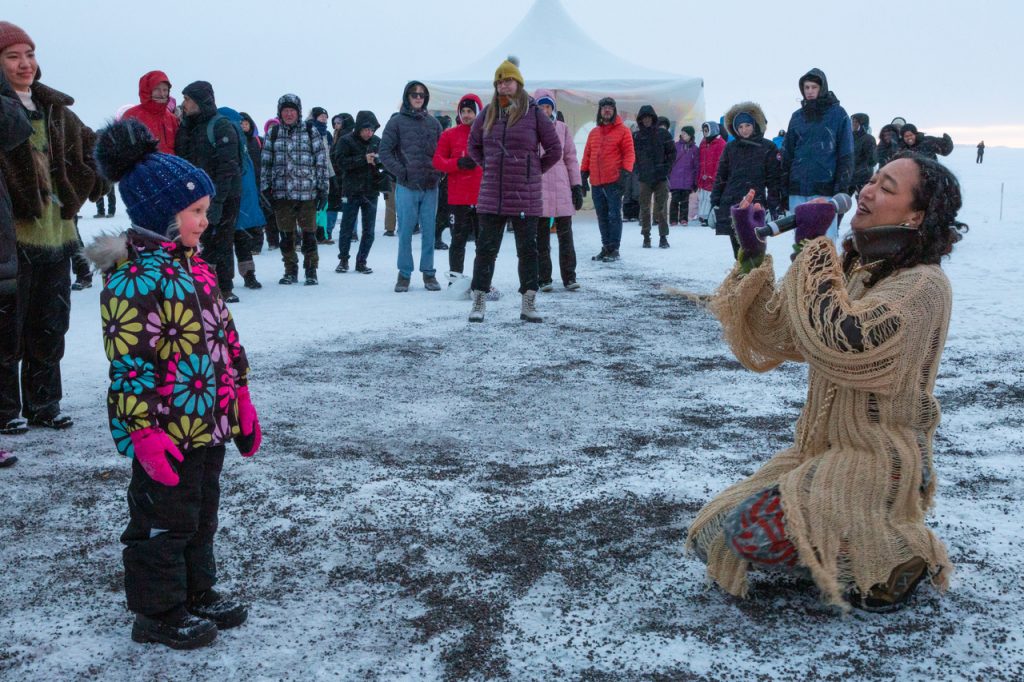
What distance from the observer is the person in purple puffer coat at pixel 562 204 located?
813 centimetres

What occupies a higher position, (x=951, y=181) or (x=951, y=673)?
(x=951, y=181)

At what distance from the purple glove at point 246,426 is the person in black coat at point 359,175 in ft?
23.9

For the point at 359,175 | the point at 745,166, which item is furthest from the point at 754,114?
the point at 359,175

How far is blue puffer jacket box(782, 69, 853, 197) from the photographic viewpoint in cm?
751

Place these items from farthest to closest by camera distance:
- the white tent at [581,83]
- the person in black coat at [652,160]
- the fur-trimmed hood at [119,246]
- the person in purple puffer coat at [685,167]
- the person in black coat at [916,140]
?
1. the white tent at [581,83]
2. the person in purple puffer coat at [685,167]
3. the person in black coat at [652,160]
4. the person in black coat at [916,140]
5. the fur-trimmed hood at [119,246]

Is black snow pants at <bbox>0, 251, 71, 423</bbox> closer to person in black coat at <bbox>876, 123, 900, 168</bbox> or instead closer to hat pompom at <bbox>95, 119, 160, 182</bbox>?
hat pompom at <bbox>95, 119, 160, 182</bbox>

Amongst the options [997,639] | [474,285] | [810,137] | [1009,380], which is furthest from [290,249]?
[997,639]

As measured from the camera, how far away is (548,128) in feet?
22.0

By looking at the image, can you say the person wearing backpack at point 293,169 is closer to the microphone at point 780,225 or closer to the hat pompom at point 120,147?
the hat pompom at point 120,147

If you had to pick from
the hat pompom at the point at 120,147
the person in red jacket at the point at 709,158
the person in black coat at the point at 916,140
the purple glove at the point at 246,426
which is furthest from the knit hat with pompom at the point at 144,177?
the person in red jacket at the point at 709,158

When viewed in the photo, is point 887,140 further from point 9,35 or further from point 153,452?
point 153,452

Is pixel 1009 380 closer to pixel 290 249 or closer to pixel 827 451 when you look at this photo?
pixel 827 451

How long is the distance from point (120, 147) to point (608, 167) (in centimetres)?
851

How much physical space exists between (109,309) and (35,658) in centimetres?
87
